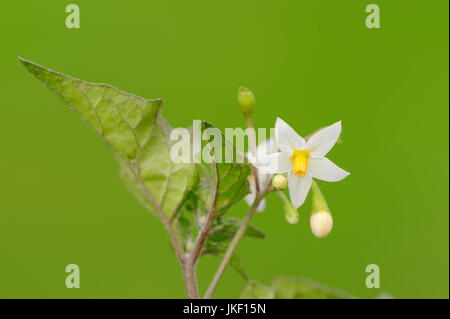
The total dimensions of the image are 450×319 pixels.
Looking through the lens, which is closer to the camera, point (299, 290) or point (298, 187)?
point (298, 187)

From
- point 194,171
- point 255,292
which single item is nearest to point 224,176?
point 194,171

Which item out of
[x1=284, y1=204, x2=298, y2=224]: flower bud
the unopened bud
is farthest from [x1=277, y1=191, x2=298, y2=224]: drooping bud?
the unopened bud

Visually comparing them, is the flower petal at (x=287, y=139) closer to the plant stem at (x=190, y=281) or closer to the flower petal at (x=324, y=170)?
the flower petal at (x=324, y=170)

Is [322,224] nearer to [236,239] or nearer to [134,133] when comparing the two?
[236,239]

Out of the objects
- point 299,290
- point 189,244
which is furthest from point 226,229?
point 299,290

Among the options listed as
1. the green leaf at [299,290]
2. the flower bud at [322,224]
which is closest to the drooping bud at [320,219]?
the flower bud at [322,224]

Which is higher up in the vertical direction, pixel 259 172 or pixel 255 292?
pixel 259 172

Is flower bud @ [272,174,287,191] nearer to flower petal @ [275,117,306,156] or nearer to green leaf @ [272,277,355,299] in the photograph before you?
flower petal @ [275,117,306,156]
